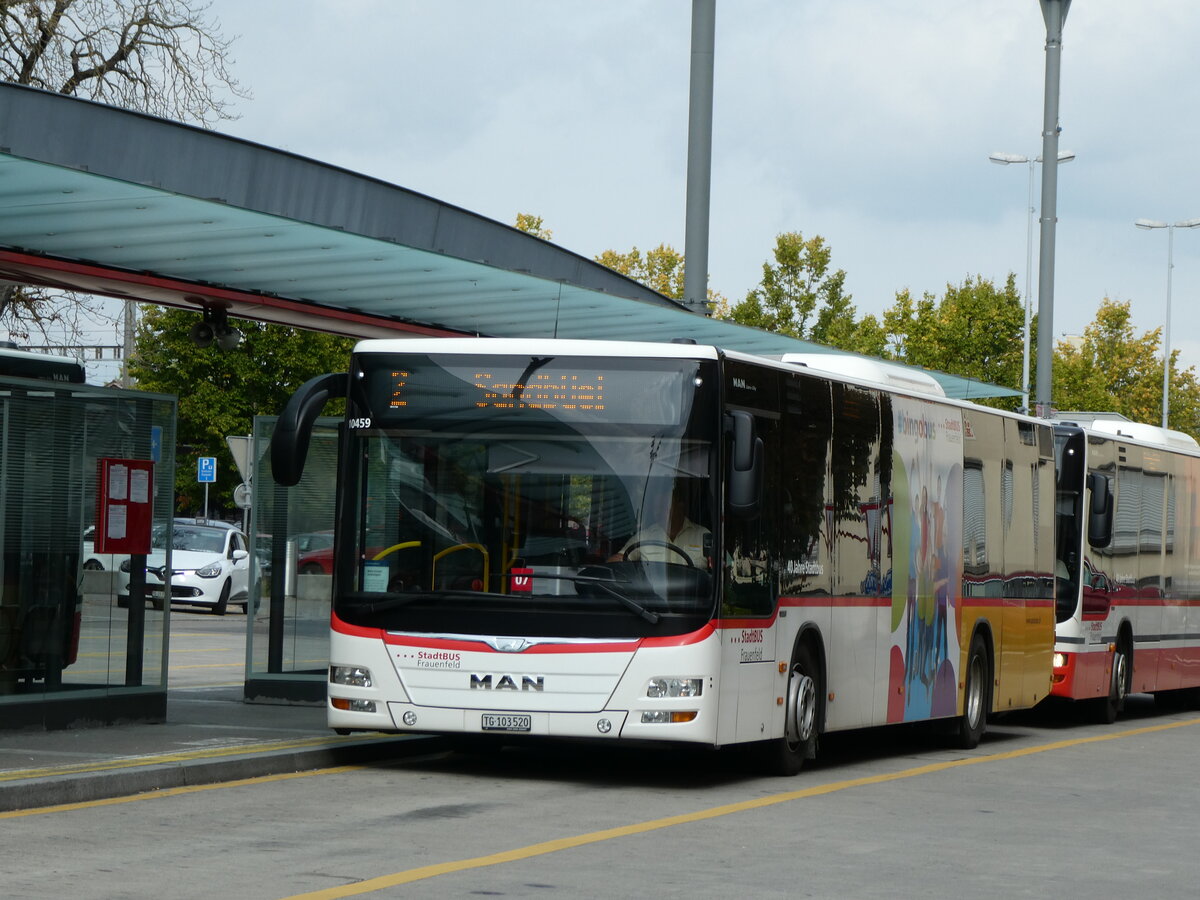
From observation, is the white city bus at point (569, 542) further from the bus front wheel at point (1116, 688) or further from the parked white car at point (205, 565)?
the parked white car at point (205, 565)

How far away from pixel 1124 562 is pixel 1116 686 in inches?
51.1

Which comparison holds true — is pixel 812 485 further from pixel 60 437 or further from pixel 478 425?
pixel 60 437

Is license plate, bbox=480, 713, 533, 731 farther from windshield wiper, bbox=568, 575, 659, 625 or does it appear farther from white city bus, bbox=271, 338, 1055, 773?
windshield wiper, bbox=568, 575, 659, 625

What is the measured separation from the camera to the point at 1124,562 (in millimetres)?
21281

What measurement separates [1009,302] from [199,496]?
2948cm

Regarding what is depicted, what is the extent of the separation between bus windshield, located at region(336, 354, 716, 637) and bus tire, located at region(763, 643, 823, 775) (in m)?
1.63

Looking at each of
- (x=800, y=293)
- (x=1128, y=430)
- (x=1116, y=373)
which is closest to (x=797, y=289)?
(x=800, y=293)

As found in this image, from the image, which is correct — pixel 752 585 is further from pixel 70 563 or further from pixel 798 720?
pixel 70 563

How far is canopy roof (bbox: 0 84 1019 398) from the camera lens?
1242 centimetres

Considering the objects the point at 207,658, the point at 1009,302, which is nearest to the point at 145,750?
the point at 207,658

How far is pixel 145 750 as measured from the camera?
12648 mm

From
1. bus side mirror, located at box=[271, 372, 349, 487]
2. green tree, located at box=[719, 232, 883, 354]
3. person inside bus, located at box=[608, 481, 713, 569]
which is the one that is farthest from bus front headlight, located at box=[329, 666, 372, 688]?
green tree, located at box=[719, 232, 883, 354]

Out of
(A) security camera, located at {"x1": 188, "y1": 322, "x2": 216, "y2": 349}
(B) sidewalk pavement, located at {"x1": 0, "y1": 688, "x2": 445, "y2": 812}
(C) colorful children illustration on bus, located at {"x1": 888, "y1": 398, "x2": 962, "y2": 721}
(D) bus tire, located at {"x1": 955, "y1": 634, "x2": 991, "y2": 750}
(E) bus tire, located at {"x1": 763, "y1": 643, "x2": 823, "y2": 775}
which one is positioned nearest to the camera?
(B) sidewalk pavement, located at {"x1": 0, "y1": 688, "x2": 445, "y2": 812}

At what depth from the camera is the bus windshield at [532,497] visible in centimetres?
1206
